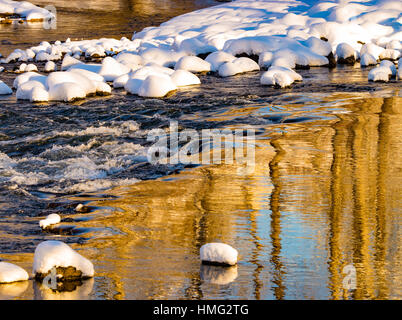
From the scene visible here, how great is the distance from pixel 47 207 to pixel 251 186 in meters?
1.77

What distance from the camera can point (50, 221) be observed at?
4.99m

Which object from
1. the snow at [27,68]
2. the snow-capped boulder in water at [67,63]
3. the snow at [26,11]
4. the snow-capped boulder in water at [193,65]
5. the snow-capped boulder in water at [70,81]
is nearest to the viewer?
the snow-capped boulder in water at [70,81]

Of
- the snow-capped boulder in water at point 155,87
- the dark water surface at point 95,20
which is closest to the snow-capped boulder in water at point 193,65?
the snow-capped boulder in water at point 155,87

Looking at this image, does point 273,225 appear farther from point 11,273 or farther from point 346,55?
point 346,55

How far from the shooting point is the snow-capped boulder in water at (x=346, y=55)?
14.3m

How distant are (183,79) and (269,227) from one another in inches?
289

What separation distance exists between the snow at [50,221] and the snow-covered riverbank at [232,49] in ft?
19.7

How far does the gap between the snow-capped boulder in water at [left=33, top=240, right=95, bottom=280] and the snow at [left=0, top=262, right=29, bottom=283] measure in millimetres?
72

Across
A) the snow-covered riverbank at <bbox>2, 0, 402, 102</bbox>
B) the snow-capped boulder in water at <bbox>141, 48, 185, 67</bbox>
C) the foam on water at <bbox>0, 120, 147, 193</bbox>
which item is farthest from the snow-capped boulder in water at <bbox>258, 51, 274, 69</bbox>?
the foam on water at <bbox>0, 120, 147, 193</bbox>

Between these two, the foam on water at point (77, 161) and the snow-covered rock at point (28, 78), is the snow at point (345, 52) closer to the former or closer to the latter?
the snow-covered rock at point (28, 78)

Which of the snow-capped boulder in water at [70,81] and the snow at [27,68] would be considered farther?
the snow at [27,68]

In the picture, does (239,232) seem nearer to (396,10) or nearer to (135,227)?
(135,227)

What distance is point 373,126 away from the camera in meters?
8.30

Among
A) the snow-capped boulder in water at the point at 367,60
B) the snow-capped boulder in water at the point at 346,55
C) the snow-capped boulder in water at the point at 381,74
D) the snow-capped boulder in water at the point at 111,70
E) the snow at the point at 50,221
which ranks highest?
the snow-capped boulder in water at the point at 346,55
